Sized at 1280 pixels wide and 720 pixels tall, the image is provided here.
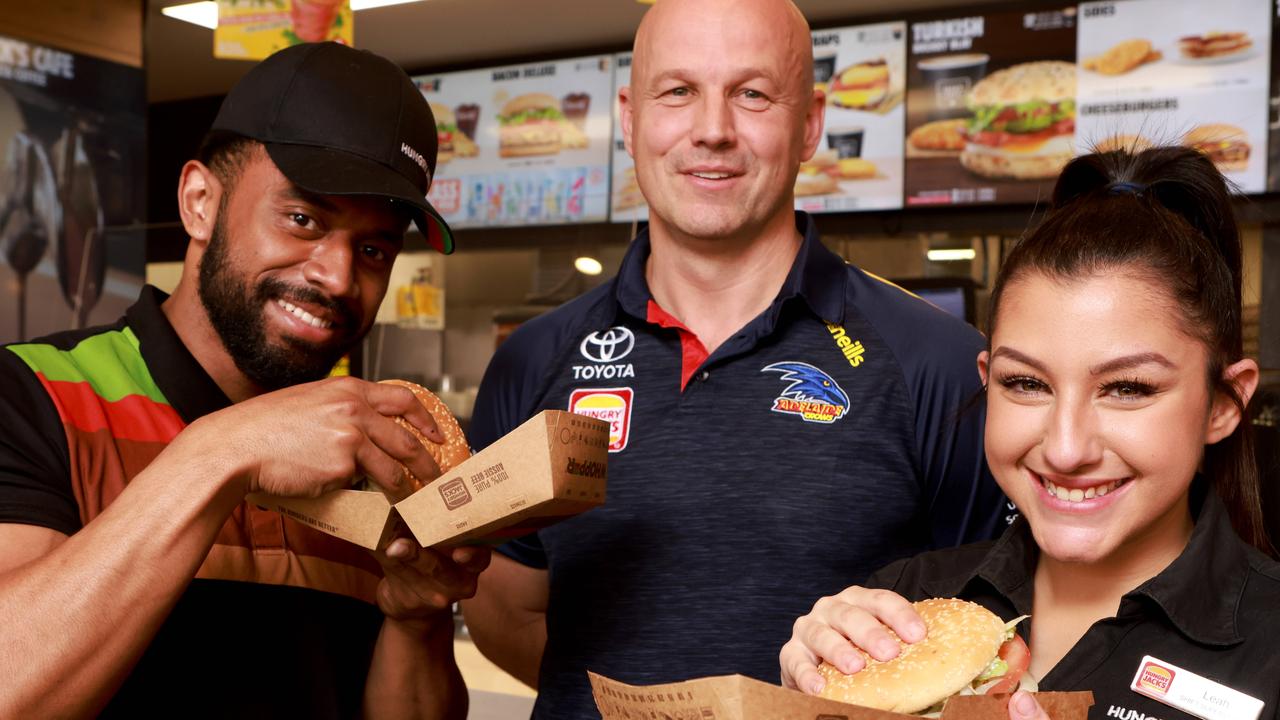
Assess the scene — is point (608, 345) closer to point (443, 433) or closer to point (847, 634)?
point (443, 433)

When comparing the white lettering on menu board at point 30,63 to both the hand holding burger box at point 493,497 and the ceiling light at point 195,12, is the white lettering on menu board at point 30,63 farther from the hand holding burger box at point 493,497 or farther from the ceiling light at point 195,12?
the hand holding burger box at point 493,497

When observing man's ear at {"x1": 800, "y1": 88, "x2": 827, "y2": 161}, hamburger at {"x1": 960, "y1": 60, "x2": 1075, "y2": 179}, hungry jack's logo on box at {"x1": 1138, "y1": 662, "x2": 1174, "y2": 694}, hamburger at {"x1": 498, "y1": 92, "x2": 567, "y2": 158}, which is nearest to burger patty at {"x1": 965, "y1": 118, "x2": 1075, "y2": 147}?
hamburger at {"x1": 960, "y1": 60, "x2": 1075, "y2": 179}

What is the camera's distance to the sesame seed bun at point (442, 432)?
1519mm

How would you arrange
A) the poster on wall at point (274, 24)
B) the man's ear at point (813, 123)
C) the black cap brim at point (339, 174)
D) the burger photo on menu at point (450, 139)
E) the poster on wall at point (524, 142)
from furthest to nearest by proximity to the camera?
1. the burger photo on menu at point (450, 139)
2. the poster on wall at point (524, 142)
3. the poster on wall at point (274, 24)
4. the man's ear at point (813, 123)
5. the black cap brim at point (339, 174)

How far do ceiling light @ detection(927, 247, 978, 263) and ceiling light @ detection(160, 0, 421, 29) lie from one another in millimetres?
2697

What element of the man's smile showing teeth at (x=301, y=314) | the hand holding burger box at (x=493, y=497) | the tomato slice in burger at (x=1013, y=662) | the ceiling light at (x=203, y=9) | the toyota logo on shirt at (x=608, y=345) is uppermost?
the ceiling light at (x=203, y=9)

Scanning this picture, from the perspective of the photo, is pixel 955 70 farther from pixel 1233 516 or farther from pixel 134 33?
pixel 1233 516

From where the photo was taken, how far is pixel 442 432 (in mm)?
1555

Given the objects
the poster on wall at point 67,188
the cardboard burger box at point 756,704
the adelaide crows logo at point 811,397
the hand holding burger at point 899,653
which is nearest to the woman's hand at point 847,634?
the hand holding burger at point 899,653

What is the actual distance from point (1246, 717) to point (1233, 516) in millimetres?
362

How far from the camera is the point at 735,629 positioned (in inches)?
65.7

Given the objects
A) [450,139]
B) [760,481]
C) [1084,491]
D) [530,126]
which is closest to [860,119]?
[530,126]

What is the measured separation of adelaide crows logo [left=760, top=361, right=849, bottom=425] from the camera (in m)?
1.74

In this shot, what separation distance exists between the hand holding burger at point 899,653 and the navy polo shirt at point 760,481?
0.39m
